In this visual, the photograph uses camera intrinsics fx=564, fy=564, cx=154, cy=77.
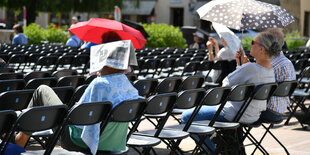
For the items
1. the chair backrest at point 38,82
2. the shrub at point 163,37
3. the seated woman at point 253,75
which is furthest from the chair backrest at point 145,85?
the shrub at point 163,37

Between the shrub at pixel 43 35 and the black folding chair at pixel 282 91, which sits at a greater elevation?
the black folding chair at pixel 282 91

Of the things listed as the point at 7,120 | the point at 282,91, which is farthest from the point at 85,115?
the point at 282,91

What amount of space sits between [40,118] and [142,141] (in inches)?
47.8

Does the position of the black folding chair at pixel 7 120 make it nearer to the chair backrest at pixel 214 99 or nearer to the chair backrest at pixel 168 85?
the chair backrest at pixel 214 99

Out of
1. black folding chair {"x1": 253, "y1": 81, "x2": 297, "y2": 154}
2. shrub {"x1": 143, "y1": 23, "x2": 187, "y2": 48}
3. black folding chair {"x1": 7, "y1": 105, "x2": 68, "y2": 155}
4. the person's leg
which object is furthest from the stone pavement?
shrub {"x1": 143, "y1": 23, "x2": 187, "y2": 48}

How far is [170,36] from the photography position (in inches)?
927

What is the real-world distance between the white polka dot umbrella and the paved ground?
1.52 m

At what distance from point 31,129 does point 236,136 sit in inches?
105

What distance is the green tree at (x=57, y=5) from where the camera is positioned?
32.3 m

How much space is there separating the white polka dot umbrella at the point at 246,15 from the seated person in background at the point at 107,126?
299cm

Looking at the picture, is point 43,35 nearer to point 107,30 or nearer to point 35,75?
point 35,75

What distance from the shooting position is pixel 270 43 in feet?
19.2

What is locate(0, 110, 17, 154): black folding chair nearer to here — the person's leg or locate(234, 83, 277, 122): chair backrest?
the person's leg

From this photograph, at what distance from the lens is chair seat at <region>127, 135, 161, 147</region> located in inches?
187
